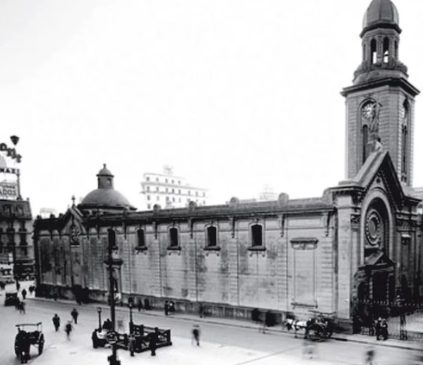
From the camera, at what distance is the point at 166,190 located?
383 feet

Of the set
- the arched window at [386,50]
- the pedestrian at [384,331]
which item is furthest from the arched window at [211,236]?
the arched window at [386,50]

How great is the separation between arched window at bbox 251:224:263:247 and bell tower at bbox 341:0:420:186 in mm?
10787

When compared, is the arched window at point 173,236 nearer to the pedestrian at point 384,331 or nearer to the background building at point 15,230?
the pedestrian at point 384,331

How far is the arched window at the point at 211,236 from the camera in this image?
109ft

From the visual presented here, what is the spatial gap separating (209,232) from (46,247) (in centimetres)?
2409

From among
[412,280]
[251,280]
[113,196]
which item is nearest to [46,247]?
[113,196]

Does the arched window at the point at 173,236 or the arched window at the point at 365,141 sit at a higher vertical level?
the arched window at the point at 365,141

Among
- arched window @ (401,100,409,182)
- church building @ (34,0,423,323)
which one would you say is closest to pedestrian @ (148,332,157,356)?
church building @ (34,0,423,323)

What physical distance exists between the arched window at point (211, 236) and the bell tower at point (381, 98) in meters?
12.9

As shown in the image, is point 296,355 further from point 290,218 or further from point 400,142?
point 400,142

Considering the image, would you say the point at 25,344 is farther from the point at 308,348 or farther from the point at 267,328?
the point at 308,348

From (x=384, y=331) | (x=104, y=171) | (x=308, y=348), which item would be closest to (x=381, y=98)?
(x=384, y=331)

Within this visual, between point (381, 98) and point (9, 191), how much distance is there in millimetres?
64142

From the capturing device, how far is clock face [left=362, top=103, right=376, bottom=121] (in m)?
34.8
